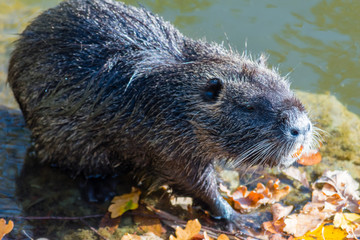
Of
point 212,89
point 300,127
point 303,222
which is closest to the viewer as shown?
point 300,127

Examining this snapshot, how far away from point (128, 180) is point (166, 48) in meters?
1.34

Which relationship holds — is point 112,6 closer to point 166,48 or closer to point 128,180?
point 166,48

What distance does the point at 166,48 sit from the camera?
3803mm

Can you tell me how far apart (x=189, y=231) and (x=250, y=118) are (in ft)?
3.38

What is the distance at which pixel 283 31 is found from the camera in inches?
239

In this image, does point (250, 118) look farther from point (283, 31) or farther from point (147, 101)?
point (283, 31)

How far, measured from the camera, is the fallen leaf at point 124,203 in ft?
13.5

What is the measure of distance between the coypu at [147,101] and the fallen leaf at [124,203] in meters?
0.26

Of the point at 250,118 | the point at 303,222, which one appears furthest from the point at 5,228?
the point at 303,222

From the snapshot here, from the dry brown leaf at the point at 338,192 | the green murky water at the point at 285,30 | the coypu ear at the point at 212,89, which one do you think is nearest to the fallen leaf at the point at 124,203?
the coypu ear at the point at 212,89

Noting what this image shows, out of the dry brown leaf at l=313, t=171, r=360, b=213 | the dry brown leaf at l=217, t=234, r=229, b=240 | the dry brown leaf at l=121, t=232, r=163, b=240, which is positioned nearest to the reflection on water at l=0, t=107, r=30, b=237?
the dry brown leaf at l=121, t=232, r=163, b=240

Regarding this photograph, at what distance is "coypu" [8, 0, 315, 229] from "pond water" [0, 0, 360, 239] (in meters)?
1.29

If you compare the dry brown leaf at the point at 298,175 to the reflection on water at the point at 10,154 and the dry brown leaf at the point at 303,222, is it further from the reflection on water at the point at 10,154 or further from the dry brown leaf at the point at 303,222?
the reflection on water at the point at 10,154

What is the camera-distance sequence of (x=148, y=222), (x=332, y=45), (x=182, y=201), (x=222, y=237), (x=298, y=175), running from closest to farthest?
(x=222, y=237), (x=148, y=222), (x=182, y=201), (x=298, y=175), (x=332, y=45)
